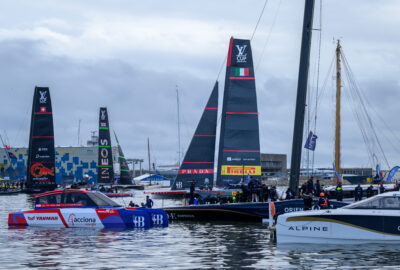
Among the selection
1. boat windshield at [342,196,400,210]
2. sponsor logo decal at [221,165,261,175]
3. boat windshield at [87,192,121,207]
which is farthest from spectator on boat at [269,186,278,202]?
sponsor logo decal at [221,165,261,175]

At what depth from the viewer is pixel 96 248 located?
2016 cm

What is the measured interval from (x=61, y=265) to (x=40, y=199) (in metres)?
11.2

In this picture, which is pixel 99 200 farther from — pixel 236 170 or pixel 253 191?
pixel 236 170

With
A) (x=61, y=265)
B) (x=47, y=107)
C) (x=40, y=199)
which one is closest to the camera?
(x=61, y=265)

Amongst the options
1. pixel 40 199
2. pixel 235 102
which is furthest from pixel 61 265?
pixel 235 102

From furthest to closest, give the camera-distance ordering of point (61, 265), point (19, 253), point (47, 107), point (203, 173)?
point (47, 107), point (203, 173), point (19, 253), point (61, 265)

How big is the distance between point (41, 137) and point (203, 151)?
29607 millimetres

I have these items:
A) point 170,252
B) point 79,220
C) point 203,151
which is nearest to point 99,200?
point 79,220

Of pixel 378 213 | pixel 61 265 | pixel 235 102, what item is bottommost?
pixel 61 265

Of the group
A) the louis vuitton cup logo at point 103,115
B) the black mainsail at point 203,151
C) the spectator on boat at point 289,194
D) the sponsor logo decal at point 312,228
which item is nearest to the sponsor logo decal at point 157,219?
the spectator on boat at point 289,194

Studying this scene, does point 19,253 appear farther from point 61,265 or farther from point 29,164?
point 29,164

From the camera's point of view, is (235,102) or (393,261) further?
(235,102)

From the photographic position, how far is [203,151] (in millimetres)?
50062

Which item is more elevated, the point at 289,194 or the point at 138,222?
the point at 289,194
